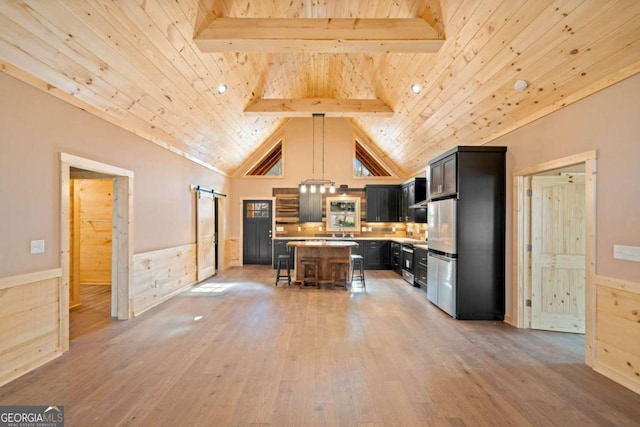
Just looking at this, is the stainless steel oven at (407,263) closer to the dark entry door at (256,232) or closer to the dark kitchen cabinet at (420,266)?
the dark kitchen cabinet at (420,266)

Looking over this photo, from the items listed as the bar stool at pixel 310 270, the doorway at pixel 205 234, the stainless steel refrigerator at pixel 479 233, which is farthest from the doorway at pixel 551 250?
the doorway at pixel 205 234

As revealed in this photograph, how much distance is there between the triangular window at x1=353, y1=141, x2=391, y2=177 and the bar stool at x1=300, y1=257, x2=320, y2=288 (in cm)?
375

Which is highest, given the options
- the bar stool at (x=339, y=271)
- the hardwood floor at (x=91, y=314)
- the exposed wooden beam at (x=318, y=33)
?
the exposed wooden beam at (x=318, y=33)

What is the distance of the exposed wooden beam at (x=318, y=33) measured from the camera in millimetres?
3471

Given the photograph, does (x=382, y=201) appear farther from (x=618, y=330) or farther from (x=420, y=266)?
(x=618, y=330)

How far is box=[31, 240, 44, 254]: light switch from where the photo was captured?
9.43ft

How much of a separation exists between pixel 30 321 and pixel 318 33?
404 cm

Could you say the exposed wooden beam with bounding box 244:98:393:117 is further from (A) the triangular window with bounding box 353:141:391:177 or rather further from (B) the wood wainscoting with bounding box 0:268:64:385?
(B) the wood wainscoting with bounding box 0:268:64:385

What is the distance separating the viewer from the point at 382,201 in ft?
29.1

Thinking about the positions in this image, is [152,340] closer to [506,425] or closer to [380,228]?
A: [506,425]

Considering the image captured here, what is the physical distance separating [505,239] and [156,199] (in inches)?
Result: 208

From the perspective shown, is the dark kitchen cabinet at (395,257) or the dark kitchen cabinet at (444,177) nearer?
the dark kitchen cabinet at (444,177)

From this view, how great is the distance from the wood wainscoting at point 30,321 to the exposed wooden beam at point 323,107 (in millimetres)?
4308

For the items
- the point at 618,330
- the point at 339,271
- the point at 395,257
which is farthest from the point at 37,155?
the point at 395,257
